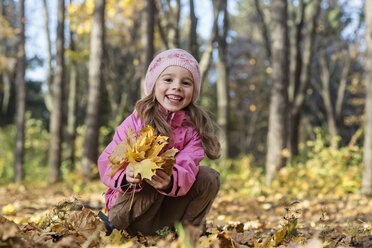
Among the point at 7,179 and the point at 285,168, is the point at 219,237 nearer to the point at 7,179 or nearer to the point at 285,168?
the point at 285,168

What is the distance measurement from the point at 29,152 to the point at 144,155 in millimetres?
14263

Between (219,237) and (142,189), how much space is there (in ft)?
1.90

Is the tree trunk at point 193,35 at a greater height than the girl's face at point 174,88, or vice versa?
the tree trunk at point 193,35

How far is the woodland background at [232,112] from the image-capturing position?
486cm

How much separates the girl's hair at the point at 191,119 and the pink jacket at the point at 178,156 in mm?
43

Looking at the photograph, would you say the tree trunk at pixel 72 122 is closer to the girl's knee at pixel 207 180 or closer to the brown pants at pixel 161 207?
the brown pants at pixel 161 207

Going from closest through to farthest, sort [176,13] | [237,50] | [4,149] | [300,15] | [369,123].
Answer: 1. [369,123]
2. [176,13]
3. [300,15]
4. [4,149]
5. [237,50]

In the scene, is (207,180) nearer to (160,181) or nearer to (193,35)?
(160,181)

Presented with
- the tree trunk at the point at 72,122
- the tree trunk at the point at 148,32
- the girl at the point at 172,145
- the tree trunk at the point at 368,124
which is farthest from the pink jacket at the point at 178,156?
the tree trunk at the point at 72,122

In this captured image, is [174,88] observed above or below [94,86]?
below

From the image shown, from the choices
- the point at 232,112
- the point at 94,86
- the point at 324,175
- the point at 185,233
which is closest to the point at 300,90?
the point at 324,175

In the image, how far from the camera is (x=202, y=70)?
7.29 m

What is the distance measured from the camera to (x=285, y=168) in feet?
23.2

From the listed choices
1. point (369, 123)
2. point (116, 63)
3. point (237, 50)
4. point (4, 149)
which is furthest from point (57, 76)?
point (237, 50)
